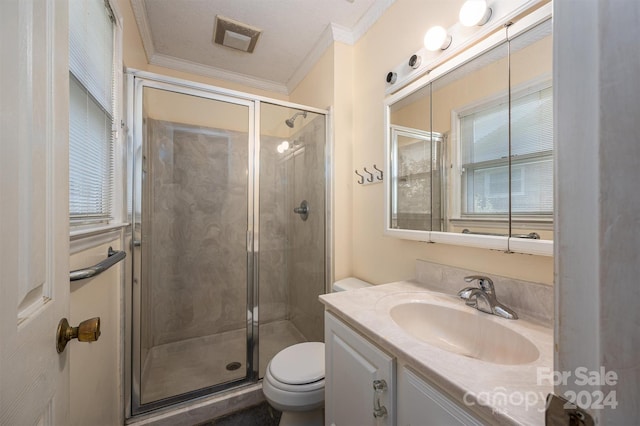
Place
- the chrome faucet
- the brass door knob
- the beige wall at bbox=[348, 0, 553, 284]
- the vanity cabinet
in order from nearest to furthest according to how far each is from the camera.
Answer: the brass door knob
the vanity cabinet
the chrome faucet
the beige wall at bbox=[348, 0, 553, 284]

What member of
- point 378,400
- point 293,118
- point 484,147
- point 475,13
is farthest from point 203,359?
point 475,13

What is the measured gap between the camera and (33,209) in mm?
376

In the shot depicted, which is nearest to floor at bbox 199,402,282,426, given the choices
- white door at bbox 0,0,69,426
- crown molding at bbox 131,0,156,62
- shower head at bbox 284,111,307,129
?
white door at bbox 0,0,69,426

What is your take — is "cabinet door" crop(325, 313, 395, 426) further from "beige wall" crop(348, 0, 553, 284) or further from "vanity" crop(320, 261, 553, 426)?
"beige wall" crop(348, 0, 553, 284)

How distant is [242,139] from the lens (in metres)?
1.80

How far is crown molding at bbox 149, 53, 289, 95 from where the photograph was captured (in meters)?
2.08

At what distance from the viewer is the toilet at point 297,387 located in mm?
1128

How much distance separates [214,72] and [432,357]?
8.61 ft

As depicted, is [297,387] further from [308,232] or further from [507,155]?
[507,155]

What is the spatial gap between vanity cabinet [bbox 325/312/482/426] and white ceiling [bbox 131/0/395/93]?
180cm

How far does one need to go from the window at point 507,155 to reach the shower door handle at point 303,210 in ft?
3.94

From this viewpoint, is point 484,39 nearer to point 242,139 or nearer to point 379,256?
point 379,256

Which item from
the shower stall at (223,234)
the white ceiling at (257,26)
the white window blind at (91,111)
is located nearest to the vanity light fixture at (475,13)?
the white ceiling at (257,26)

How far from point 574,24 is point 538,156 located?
653 millimetres
